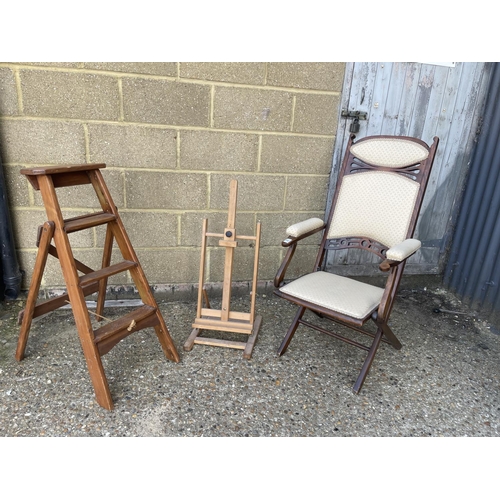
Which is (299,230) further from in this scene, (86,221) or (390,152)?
(86,221)

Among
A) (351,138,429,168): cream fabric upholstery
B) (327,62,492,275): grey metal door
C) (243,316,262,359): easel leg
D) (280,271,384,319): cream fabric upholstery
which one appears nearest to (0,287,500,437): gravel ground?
(243,316,262,359): easel leg

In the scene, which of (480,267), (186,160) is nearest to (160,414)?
(186,160)

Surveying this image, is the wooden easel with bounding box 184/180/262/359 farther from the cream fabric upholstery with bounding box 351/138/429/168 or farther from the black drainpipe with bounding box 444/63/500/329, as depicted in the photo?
the black drainpipe with bounding box 444/63/500/329

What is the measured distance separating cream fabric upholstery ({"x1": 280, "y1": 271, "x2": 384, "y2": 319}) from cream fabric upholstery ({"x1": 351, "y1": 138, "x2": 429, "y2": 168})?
72 centimetres

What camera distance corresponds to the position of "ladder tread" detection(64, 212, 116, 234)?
5.24 feet

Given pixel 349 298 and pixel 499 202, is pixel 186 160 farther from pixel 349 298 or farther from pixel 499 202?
pixel 499 202

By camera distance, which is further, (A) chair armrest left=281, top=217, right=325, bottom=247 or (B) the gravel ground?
(A) chair armrest left=281, top=217, right=325, bottom=247

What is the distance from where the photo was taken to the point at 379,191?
210 centimetres

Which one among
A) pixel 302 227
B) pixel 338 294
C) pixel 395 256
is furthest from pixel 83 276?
pixel 395 256

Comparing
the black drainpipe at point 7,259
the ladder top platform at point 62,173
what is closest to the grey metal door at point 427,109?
the ladder top platform at point 62,173

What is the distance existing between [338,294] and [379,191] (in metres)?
0.69

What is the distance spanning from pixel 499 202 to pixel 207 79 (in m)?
2.09

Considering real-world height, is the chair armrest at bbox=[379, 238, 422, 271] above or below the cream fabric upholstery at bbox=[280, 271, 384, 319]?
above

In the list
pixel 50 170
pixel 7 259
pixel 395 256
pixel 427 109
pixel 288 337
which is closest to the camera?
pixel 50 170
